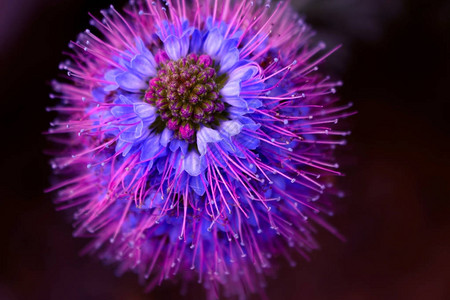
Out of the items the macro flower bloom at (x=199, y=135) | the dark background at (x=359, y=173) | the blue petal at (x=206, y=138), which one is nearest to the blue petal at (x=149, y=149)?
the macro flower bloom at (x=199, y=135)

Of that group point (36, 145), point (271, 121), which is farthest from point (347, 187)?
point (36, 145)

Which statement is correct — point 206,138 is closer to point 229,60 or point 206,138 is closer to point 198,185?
point 198,185

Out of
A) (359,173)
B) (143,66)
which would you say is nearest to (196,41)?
(143,66)

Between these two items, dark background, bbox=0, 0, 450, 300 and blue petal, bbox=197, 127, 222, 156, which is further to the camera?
dark background, bbox=0, 0, 450, 300

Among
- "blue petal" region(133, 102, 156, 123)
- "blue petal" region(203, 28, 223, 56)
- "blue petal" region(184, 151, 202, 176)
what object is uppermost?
"blue petal" region(203, 28, 223, 56)

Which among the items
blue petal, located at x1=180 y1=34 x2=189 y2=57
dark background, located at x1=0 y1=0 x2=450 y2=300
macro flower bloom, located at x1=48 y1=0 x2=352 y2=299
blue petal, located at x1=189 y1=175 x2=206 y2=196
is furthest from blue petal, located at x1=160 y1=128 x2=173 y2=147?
dark background, located at x1=0 y1=0 x2=450 y2=300

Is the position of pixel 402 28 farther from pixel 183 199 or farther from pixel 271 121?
pixel 183 199

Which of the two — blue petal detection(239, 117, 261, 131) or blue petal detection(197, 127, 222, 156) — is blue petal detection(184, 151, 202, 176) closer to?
blue petal detection(197, 127, 222, 156)
